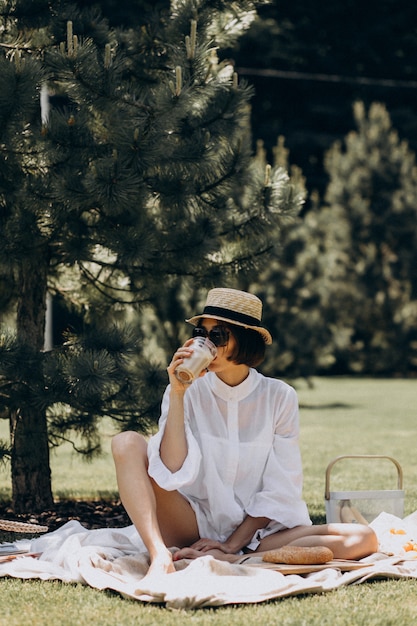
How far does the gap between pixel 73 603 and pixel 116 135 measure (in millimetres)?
2506

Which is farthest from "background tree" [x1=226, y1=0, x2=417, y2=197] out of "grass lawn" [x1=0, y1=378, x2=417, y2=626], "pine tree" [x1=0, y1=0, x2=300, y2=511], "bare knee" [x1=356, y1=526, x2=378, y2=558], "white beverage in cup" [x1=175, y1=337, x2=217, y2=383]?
"white beverage in cup" [x1=175, y1=337, x2=217, y2=383]

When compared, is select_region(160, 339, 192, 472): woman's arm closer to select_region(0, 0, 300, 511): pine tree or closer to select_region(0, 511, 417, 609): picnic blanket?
select_region(0, 511, 417, 609): picnic blanket

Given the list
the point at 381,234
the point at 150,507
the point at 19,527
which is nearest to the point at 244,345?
the point at 150,507

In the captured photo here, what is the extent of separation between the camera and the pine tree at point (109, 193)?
4840mm

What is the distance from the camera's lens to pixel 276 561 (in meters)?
3.54

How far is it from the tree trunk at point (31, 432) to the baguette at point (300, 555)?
189 cm

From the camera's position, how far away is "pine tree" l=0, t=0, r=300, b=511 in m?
4.84

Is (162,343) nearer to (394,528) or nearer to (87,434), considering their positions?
(87,434)

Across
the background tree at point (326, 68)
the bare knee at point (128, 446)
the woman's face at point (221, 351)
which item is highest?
the background tree at point (326, 68)

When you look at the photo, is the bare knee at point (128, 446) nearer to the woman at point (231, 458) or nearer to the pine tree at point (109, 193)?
the woman at point (231, 458)

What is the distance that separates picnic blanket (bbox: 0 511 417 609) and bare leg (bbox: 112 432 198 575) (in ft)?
0.33

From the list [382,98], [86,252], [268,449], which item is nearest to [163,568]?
[268,449]

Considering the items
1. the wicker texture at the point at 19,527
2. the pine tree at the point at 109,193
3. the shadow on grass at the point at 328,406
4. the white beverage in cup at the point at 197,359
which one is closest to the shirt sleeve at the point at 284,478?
the white beverage in cup at the point at 197,359

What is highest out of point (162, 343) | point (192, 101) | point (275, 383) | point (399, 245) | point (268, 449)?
point (399, 245)
